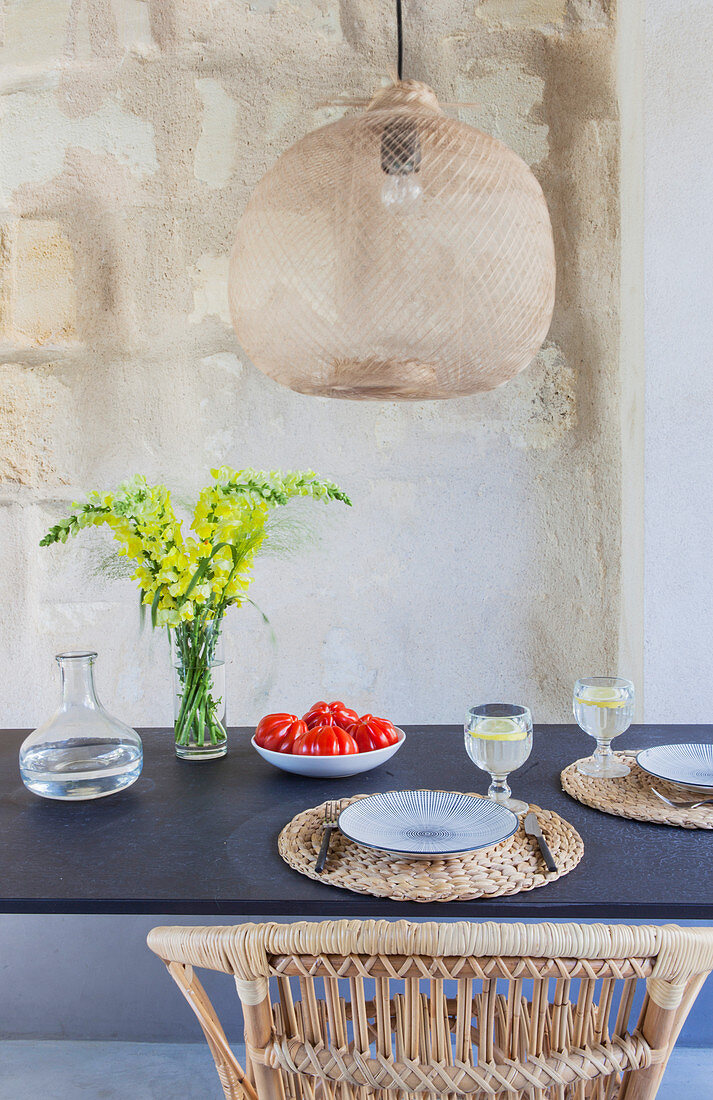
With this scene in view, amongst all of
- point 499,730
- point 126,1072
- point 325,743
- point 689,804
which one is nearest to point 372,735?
point 325,743

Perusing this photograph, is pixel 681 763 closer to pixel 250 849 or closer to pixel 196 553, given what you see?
pixel 250 849

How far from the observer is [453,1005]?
35.4 inches

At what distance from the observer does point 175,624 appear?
1.56 m

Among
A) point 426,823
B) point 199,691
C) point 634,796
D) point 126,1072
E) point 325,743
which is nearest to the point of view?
point 426,823

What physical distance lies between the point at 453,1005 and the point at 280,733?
0.68m

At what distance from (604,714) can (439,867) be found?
16.8 inches

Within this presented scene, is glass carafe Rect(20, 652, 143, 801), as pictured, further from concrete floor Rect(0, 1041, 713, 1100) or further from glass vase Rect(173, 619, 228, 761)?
concrete floor Rect(0, 1041, 713, 1100)

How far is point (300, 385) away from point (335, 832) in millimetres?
632

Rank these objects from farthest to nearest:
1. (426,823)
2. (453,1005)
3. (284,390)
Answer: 1. (284,390)
2. (426,823)
3. (453,1005)

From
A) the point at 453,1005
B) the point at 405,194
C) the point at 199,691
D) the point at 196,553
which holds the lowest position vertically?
the point at 453,1005

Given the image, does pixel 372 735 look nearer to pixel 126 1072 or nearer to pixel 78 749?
pixel 78 749

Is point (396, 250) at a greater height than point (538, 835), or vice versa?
point (396, 250)

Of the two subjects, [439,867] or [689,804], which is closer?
[439,867]

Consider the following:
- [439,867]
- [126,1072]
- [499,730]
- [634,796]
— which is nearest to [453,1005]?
[439,867]
